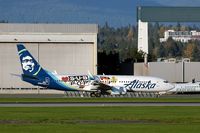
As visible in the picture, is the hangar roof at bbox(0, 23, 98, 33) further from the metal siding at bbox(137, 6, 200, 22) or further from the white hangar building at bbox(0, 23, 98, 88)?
the metal siding at bbox(137, 6, 200, 22)

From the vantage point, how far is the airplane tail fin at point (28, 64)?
344 feet

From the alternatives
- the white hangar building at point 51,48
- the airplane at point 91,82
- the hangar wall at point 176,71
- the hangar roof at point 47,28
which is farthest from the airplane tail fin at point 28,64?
the hangar wall at point 176,71

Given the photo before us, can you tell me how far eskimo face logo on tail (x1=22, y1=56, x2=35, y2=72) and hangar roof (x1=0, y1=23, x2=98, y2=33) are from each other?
1167 cm

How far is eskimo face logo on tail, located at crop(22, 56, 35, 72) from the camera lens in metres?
106

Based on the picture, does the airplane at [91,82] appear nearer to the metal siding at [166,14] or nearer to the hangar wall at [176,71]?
the hangar wall at [176,71]

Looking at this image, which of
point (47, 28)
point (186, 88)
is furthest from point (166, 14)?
point (186, 88)

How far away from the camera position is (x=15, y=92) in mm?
116188

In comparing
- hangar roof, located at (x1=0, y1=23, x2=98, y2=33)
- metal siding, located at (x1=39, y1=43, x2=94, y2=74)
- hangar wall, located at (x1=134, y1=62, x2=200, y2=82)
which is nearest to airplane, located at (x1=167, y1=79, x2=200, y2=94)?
hangar wall, located at (x1=134, y1=62, x2=200, y2=82)

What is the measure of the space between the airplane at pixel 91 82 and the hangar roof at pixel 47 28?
1350cm

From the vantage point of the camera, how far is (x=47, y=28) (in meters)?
120

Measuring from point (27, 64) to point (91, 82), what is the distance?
417 inches

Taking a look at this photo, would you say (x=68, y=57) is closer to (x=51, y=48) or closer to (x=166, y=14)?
(x=51, y=48)
